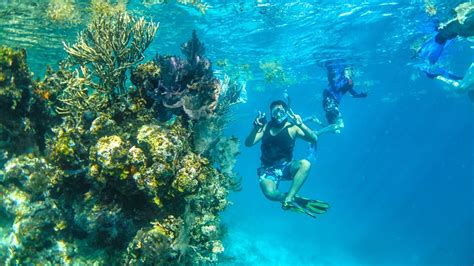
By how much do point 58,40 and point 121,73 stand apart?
15354 millimetres

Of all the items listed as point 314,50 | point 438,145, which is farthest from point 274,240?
point 438,145

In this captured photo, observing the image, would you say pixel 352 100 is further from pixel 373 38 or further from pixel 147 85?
pixel 147 85

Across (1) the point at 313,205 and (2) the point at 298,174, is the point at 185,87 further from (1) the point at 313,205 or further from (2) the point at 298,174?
(2) the point at 298,174

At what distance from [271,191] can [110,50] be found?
638 centimetres

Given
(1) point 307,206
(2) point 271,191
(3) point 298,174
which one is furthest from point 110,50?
(3) point 298,174

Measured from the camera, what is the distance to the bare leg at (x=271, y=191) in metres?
10.4

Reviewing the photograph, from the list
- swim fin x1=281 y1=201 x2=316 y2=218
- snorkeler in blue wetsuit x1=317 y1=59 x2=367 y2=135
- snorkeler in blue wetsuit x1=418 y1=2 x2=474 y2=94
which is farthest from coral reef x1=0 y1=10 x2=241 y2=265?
snorkeler in blue wetsuit x1=317 y1=59 x2=367 y2=135

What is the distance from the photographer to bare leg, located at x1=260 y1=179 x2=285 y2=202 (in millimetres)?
10405

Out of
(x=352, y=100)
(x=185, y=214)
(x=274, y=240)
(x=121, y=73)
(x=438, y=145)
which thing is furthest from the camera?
(x=438, y=145)

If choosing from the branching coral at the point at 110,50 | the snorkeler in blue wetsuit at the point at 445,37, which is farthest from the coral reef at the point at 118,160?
the snorkeler in blue wetsuit at the point at 445,37

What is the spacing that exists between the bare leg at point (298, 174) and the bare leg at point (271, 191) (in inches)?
20.0

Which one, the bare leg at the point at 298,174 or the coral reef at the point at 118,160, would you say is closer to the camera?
the coral reef at the point at 118,160

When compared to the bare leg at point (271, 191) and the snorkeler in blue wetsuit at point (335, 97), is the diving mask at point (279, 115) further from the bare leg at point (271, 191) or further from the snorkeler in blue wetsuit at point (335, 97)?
the snorkeler in blue wetsuit at point (335, 97)

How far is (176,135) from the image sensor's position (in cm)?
605
